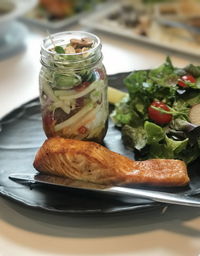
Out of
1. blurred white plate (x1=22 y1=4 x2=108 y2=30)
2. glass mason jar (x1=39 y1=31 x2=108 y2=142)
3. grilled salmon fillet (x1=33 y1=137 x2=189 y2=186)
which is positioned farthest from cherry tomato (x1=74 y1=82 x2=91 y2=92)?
blurred white plate (x1=22 y1=4 x2=108 y2=30)

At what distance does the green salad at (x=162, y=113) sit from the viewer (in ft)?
2.93

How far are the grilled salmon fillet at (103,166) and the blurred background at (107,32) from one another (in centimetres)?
51

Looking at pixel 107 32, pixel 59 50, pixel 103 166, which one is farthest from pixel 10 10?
pixel 103 166

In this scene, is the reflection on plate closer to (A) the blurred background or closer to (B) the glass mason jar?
(A) the blurred background

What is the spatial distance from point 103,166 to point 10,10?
1084 mm

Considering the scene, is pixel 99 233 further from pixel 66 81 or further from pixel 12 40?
pixel 12 40

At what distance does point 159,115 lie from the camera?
37.5 inches

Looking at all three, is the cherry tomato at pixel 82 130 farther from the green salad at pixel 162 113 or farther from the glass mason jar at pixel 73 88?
the green salad at pixel 162 113

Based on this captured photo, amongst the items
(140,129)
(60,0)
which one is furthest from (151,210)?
(60,0)

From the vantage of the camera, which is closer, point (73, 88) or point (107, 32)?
point (73, 88)

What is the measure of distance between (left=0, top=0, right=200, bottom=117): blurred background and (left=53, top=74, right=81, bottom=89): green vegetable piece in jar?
0.47 metres

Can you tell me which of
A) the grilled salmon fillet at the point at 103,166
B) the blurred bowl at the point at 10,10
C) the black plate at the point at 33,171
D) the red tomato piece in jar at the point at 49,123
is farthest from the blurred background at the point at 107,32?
the grilled salmon fillet at the point at 103,166

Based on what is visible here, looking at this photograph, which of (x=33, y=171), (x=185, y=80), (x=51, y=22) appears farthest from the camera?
(x=51, y=22)

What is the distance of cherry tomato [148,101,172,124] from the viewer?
95 centimetres
